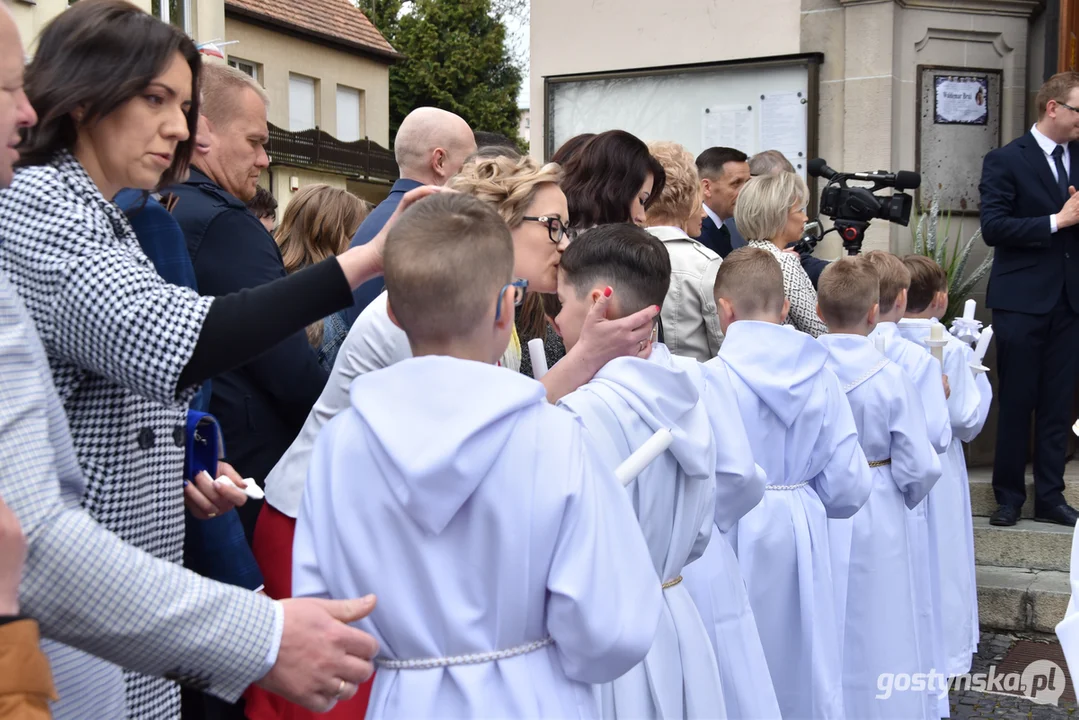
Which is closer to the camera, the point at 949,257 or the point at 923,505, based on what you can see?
the point at 923,505

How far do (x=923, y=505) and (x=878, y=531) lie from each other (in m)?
0.94

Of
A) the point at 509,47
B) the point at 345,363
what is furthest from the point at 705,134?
the point at 509,47

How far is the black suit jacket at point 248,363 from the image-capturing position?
3166 millimetres

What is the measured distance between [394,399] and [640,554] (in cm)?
49

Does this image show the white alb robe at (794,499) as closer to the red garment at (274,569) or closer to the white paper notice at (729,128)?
the red garment at (274,569)

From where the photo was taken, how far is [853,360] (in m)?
4.86

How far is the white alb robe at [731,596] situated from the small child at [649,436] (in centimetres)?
32

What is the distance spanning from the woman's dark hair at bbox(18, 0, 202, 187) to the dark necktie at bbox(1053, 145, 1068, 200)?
19.7 ft

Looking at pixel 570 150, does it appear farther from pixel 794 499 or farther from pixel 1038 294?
pixel 1038 294

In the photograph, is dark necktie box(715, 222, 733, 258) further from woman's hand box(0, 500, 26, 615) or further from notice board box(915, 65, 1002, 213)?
woman's hand box(0, 500, 26, 615)

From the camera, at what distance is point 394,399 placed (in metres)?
2.03

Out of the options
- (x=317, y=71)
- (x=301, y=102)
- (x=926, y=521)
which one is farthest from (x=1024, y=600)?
(x=317, y=71)

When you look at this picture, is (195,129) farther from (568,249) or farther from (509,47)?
(509,47)

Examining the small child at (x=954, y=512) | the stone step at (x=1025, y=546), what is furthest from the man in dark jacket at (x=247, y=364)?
the stone step at (x=1025, y=546)
